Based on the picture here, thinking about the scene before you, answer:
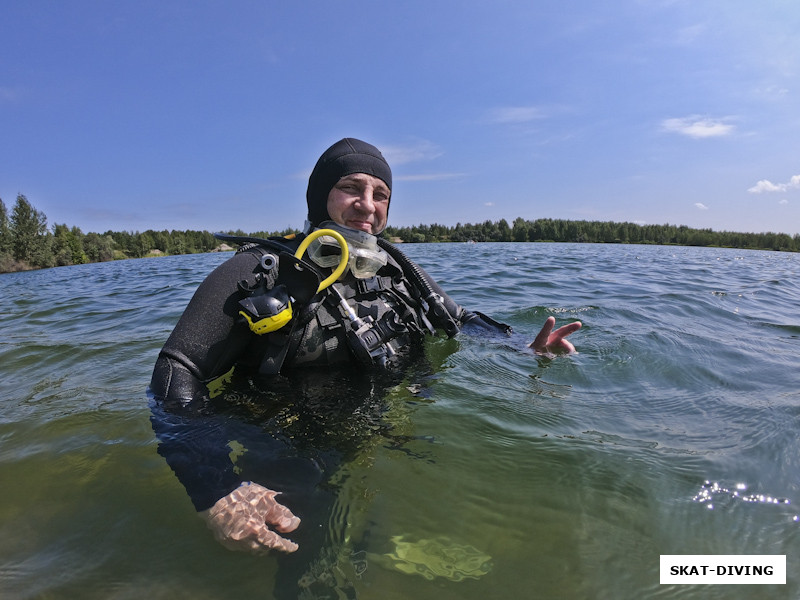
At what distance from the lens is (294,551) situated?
5.02ft

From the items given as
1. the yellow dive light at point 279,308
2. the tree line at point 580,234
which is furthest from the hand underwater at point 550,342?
the tree line at point 580,234

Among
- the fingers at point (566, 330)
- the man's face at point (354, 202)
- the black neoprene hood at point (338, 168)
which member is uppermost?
the black neoprene hood at point (338, 168)

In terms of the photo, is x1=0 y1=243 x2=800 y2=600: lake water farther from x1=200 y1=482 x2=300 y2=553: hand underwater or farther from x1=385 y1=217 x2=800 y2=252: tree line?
x1=385 y1=217 x2=800 y2=252: tree line

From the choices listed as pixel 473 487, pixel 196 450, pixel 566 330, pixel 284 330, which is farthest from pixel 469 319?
pixel 196 450

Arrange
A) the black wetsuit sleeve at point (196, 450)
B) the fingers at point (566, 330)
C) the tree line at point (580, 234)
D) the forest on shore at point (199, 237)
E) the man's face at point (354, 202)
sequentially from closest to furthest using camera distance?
the black wetsuit sleeve at point (196, 450) → the man's face at point (354, 202) → the fingers at point (566, 330) → the forest on shore at point (199, 237) → the tree line at point (580, 234)

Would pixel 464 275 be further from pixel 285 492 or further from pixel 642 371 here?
pixel 285 492

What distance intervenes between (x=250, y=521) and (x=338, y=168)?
2.33 metres

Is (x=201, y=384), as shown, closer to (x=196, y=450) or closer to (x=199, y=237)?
(x=196, y=450)

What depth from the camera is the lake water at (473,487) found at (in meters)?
1.50

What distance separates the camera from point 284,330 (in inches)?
98.5

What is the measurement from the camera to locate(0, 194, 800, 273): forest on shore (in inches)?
1715

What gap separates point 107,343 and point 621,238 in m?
85.1

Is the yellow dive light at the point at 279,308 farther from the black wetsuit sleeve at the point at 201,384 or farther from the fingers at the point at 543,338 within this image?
the fingers at the point at 543,338

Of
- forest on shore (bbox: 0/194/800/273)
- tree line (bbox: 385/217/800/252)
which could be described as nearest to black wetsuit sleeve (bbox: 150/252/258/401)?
forest on shore (bbox: 0/194/800/273)
